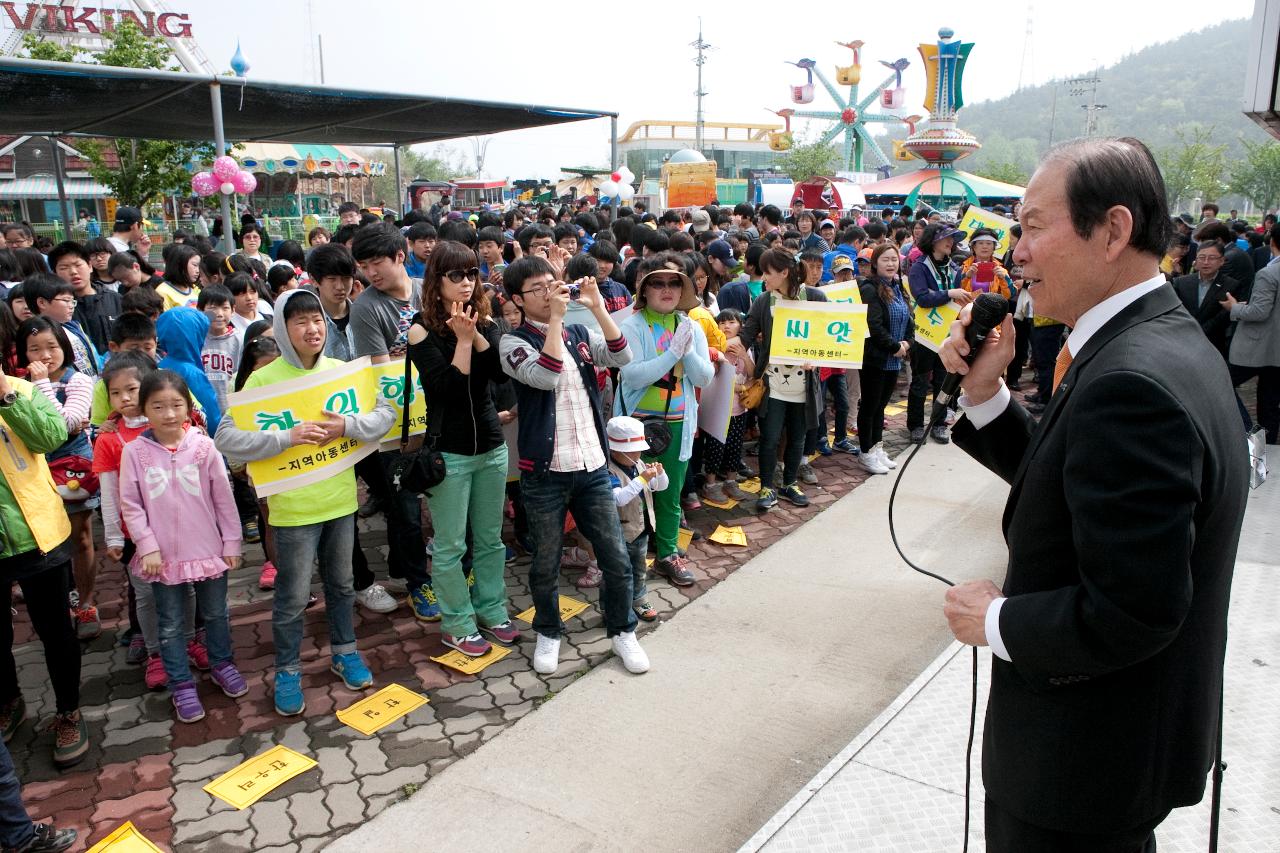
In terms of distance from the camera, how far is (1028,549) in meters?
1.57

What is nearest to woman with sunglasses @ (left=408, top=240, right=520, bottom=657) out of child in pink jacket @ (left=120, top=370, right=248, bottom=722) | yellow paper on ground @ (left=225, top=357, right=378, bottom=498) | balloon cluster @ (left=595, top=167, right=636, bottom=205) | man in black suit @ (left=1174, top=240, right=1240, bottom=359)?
yellow paper on ground @ (left=225, top=357, right=378, bottom=498)

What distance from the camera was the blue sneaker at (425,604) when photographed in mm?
4641

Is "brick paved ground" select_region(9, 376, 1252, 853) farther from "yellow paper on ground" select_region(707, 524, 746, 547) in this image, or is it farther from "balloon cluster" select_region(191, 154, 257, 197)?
"balloon cluster" select_region(191, 154, 257, 197)

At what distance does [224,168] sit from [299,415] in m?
7.37

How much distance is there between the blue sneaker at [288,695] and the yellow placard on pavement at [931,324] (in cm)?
560

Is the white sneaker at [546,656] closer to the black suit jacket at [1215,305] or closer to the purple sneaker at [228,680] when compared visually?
the purple sneaker at [228,680]

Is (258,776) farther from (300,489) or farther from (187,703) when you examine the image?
(300,489)

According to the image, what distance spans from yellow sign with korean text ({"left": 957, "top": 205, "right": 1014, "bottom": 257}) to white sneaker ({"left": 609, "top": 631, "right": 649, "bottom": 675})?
7.36m

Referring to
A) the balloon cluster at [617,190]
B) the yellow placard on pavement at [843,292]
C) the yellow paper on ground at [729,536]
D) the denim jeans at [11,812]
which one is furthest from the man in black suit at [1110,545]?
the balloon cluster at [617,190]

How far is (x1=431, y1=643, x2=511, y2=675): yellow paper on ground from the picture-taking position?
4.15 metres

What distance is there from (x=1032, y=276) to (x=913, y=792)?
2132mm

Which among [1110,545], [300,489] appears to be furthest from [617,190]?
[1110,545]

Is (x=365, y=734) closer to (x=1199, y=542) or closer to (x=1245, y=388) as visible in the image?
(x=1199, y=542)

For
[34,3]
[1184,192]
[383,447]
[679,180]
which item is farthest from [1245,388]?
[1184,192]
